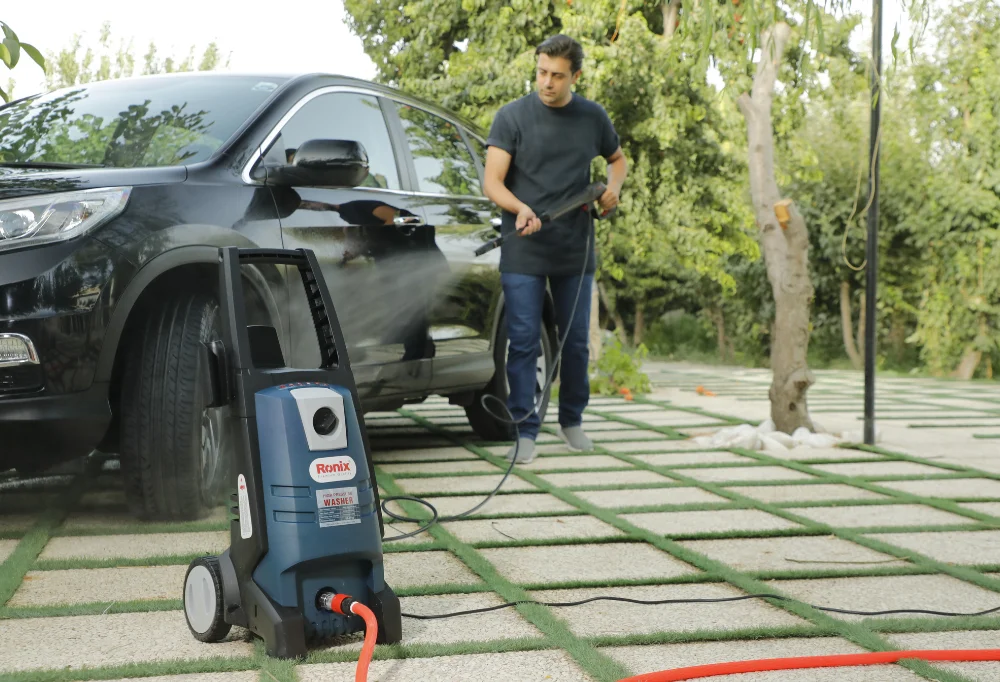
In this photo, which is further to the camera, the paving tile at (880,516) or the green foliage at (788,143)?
the green foliage at (788,143)

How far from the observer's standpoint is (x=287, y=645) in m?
2.19

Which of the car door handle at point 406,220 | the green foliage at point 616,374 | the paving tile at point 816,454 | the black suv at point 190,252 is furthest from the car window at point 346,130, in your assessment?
the green foliage at point 616,374

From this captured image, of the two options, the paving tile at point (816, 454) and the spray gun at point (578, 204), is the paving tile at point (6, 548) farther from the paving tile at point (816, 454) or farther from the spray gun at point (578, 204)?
the paving tile at point (816, 454)

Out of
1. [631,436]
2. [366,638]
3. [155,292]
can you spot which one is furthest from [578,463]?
[366,638]

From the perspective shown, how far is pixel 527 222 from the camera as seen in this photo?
16.2 feet

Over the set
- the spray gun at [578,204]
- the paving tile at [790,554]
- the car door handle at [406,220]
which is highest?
the spray gun at [578,204]

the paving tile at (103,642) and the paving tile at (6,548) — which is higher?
the paving tile at (6,548)

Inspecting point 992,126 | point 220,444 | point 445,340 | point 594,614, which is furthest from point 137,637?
point 992,126

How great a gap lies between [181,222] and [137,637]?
1516 mm

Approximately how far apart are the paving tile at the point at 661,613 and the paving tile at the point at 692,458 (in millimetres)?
2261

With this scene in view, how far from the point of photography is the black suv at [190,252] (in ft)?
10.5

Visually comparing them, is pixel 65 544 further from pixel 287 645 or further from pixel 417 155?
pixel 417 155

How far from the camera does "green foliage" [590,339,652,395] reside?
8.62m

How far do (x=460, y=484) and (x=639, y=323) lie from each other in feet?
71.6
